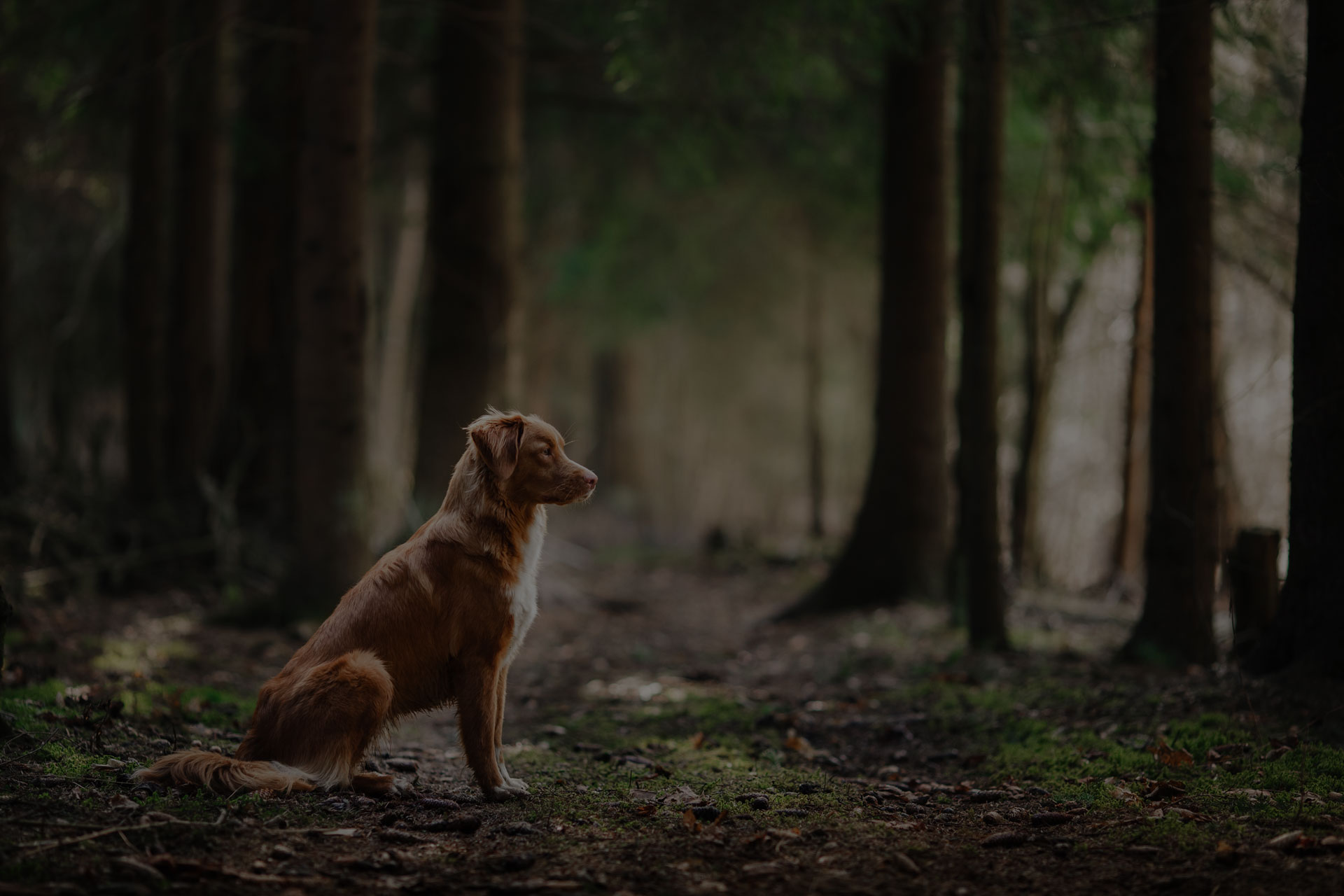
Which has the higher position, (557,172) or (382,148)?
(557,172)

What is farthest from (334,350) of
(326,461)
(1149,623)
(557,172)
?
(557,172)

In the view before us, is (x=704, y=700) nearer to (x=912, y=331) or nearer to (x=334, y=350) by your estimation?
(x=334, y=350)

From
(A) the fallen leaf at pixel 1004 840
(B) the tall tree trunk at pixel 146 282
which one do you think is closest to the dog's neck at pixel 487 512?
(A) the fallen leaf at pixel 1004 840

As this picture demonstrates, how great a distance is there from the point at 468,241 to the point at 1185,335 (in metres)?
7.29

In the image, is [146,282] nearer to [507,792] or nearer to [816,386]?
[507,792]

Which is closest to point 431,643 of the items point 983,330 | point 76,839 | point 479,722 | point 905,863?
point 479,722

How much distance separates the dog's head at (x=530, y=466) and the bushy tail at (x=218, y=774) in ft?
5.34

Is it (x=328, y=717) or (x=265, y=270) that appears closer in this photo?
(x=328, y=717)

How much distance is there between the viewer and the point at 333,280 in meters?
7.95

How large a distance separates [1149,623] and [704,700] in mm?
3314

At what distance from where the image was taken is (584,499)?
507 cm

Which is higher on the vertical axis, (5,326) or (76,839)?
(5,326)

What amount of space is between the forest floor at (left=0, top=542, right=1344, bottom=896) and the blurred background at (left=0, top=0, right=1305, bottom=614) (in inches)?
73.7

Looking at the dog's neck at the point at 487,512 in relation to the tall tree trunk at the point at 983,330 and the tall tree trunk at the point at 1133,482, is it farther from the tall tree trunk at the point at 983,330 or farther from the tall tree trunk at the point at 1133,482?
the tall tree trunk at the point at 1133,482
